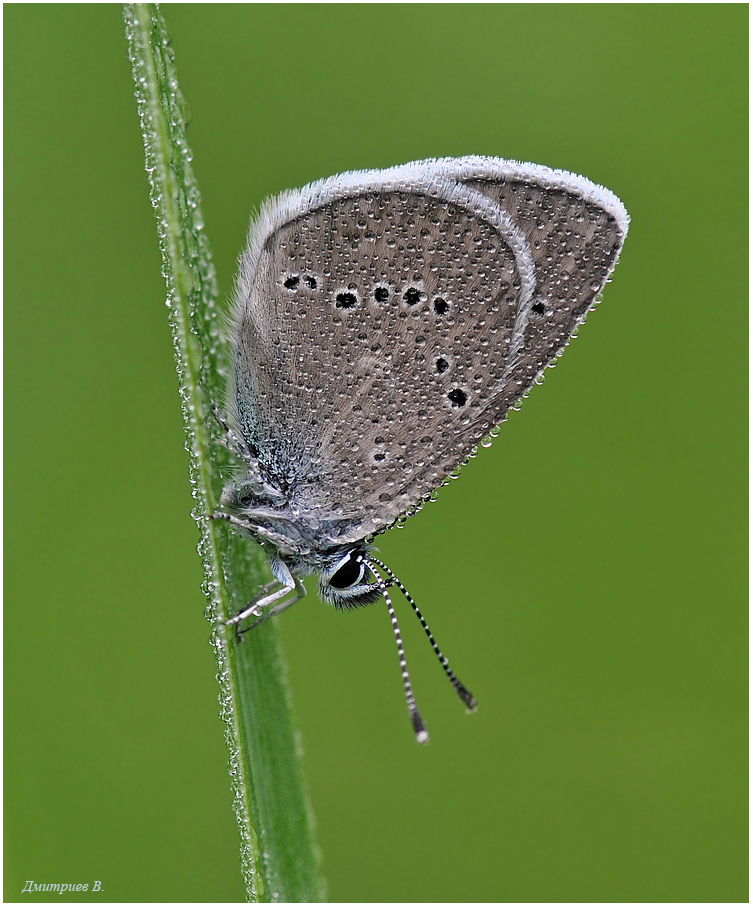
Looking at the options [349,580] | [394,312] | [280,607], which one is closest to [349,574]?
[349,580]

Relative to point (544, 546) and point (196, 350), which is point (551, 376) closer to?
point (544, 546)

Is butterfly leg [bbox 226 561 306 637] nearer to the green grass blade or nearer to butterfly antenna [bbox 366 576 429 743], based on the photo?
the green grass blade

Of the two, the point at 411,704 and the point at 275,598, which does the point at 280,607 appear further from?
the point at 411,704

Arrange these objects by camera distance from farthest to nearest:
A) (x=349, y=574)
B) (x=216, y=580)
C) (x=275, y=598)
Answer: (x=349, y=574)
(x=275, y=598)
(x=216, y=580)

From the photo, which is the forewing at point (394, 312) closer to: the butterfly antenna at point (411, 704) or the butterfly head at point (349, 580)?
the butterfly head at point (349, 580)

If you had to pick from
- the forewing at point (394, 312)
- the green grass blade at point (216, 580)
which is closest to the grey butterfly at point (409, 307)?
the forewing at point (394, 312)
